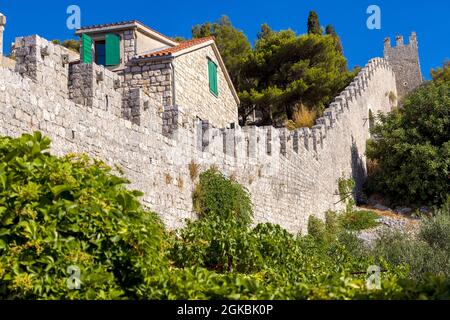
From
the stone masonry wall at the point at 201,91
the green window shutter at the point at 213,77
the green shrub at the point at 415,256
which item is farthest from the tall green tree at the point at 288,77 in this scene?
the green shrub at the point at 415,256

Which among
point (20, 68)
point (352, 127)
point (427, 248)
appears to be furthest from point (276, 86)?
point (20, 68)

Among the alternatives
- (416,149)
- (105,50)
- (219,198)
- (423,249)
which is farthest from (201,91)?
(416,149)

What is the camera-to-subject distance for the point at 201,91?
66.7 feet

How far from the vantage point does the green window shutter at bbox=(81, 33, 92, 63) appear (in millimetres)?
19391

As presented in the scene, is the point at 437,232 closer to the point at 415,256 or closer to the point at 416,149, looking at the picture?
the point at 415,256

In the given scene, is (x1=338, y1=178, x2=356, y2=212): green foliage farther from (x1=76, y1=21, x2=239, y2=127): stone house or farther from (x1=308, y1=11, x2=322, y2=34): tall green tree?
(x1=308, y1=11, x2=322, y2=34): tall green tree

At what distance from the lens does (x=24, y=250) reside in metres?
5.55

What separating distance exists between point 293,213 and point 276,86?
11.8 metres

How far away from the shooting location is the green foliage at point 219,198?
13.9 meters

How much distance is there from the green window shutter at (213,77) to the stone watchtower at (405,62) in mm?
23104

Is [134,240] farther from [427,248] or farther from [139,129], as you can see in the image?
[427,248]

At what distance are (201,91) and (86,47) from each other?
3520 mm

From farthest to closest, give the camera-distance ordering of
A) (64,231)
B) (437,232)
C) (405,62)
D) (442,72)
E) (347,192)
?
(405,62), (442,72), (347,192), (437,232), (64,231)
